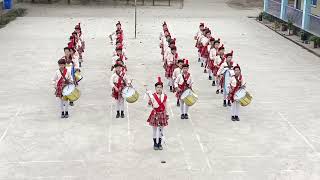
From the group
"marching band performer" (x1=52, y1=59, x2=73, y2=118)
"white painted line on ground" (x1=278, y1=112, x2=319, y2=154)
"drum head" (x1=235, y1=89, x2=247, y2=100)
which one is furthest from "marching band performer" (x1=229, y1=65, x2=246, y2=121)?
"marching band performer" (x1=52, y1=59, x2=73, y2=118)

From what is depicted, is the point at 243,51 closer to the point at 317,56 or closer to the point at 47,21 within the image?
the point at 317,56

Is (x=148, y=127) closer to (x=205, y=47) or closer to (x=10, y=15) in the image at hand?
(x=205, y=47)

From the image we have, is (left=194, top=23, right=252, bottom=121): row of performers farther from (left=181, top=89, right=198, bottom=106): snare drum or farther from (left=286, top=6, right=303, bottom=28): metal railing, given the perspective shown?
(left=286, top=6, right=303, bottom=28): metal railing

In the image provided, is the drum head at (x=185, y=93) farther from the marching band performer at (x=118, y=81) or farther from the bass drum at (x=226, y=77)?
the bass drum at (x=226, y=77)

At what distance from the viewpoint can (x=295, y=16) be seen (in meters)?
27.1

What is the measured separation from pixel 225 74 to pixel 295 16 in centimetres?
1481

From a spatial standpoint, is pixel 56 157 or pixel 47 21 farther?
pixel 47 21

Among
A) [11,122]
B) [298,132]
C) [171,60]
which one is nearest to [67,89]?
[11,122]

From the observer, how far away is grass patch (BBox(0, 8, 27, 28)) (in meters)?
30.0

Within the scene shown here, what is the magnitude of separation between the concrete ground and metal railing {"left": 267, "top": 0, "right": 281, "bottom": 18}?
25.2ft

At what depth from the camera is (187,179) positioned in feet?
31.8

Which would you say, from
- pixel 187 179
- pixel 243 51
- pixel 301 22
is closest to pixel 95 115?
pixel 187 179

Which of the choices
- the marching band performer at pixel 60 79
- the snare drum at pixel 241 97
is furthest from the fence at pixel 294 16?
the marching band performer at pixel 60 79

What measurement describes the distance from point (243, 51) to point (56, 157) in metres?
13.9
